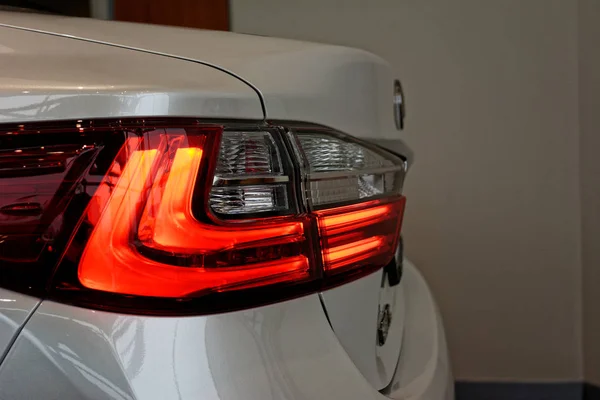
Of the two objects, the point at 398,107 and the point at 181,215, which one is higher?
the point at 398,107

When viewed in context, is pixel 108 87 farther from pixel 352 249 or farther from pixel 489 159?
pixel 489 159

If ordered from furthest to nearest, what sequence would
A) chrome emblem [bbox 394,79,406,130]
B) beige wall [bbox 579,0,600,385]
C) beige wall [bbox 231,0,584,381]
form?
beige wall [bbox 231,0,584,381] → beige wall [bbox 579,0,600,385] → chrome emblem [bbox 394,79,406,130]


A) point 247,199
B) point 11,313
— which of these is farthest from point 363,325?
point 11,313

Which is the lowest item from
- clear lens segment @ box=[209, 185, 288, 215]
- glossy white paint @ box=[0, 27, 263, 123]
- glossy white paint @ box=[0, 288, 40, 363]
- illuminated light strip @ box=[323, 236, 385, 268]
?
glossy white paint @ box=[0, 288, 40, 363]

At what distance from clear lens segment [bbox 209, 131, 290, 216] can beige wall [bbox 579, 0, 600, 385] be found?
Result: 1.88 meters

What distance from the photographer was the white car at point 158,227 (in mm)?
540

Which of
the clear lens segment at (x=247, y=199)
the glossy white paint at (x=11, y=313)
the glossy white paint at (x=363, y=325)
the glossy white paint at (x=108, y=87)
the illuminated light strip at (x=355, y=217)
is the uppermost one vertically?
the glossy white paint at (x=108, y=87)

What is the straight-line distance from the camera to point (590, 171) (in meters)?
2.14

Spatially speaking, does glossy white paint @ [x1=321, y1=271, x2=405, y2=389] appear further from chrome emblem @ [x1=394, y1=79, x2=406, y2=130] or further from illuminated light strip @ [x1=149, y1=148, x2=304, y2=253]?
chrome emblem @ [x1=394, y1=79, x2=406, y2=130]

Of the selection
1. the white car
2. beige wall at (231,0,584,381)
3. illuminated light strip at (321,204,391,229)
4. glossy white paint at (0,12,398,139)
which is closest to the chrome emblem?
glossy white paint at (0,12,398,139)

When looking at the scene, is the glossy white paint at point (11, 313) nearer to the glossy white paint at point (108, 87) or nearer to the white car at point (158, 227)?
the white car at point (158, 227)

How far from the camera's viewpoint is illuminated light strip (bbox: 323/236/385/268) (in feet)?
2.22

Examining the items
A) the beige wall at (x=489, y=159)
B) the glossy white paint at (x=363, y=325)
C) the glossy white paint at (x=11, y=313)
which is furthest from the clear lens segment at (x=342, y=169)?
the beige wall at (x=489, y=159)

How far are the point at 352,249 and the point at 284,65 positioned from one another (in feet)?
0.81
